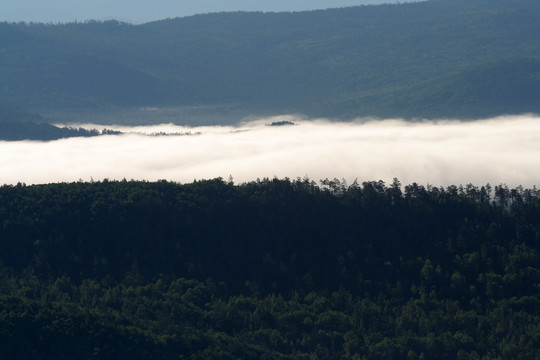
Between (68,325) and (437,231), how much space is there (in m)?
66.5

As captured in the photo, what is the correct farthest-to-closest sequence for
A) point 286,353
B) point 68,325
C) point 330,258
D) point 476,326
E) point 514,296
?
point 330,258, point 514,296, point 476,326, point 286,353, point 68,325

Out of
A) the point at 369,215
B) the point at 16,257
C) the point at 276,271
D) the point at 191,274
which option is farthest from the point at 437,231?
the point at 16,257

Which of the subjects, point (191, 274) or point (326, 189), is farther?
point (326, 189)

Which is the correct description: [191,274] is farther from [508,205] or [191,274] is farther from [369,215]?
[508,205]

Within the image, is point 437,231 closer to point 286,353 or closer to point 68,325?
point 286,353

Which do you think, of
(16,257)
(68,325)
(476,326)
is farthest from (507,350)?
(16,257)

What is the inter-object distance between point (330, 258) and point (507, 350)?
36.9 metres

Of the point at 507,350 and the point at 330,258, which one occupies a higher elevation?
the point at 330,258

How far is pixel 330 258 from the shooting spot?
17275cm

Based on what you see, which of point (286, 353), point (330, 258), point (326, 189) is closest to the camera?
point (286, 353)

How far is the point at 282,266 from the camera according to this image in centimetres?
17088

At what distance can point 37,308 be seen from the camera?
13238cm

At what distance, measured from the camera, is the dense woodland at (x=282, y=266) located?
143875mm

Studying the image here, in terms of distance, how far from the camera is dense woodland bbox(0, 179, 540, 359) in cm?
14388
